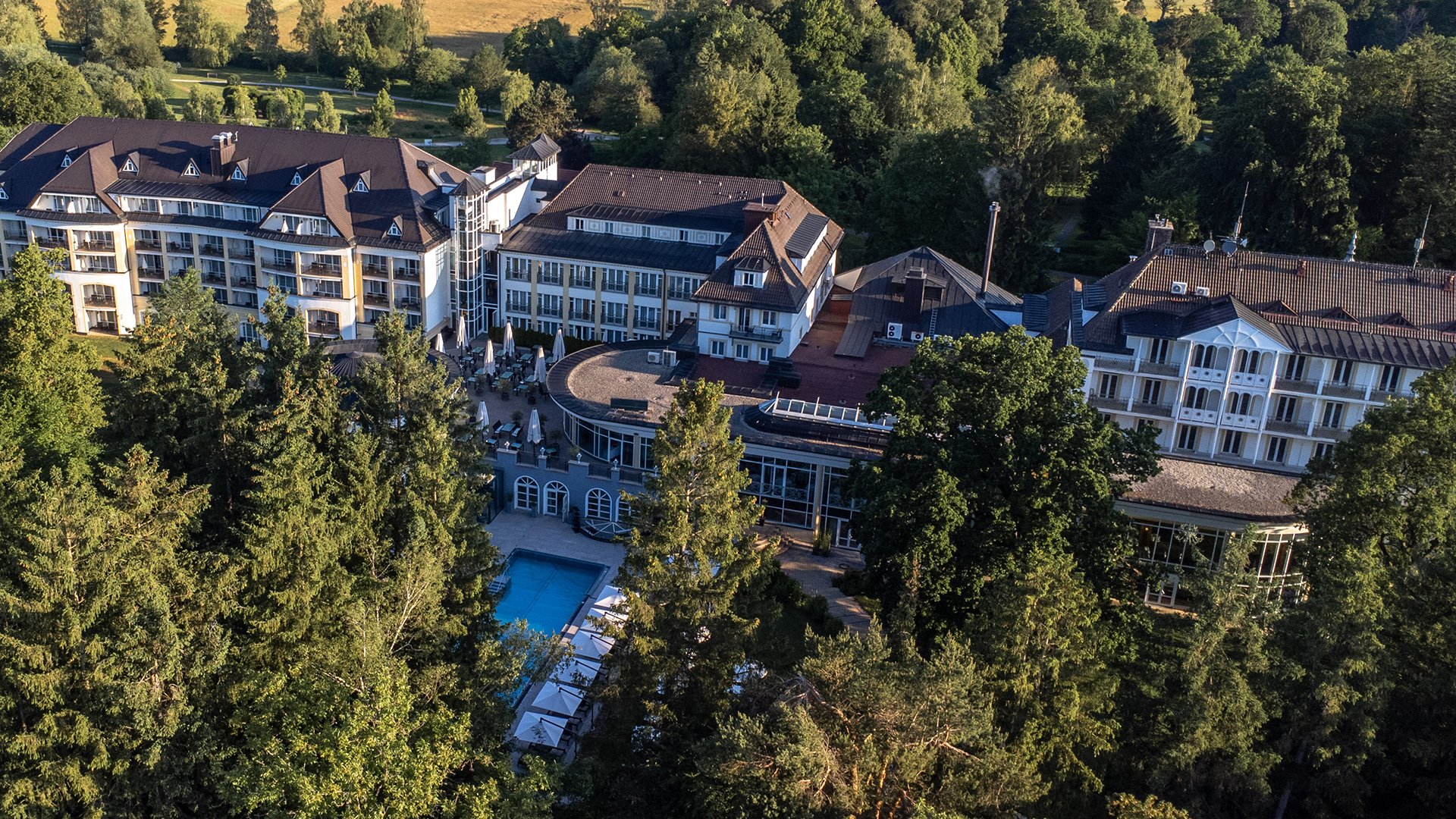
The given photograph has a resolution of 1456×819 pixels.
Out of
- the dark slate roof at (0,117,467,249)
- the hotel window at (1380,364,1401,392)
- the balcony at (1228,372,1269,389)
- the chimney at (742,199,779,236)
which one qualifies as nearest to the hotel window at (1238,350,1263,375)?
the balcony at (1228,372,1269,389)

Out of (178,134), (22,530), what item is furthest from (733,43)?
(22,530)

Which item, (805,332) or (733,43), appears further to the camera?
(733,43)

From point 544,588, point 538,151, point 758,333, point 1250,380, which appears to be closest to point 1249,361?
point 1250,380

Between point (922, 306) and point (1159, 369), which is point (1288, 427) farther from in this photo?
point (922, 306)

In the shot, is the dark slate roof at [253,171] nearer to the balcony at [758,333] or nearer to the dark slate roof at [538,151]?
the dark slate roof at [538,151]

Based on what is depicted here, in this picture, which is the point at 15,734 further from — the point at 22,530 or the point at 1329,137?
the point at 1329,137

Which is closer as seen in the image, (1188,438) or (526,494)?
(526,494)
